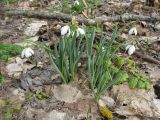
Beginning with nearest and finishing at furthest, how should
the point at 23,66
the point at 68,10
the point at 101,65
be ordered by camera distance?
1. the point at 101,65
2. the point at 23,66
3. the point at 68,10

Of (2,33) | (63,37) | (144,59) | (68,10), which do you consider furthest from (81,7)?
(63,37)

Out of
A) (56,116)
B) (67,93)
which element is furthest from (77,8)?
(56,116)

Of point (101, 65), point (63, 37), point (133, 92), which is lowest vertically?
point (133, 92)

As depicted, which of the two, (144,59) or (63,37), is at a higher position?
(63,37)

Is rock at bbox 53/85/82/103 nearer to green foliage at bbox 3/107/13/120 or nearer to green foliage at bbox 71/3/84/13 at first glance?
green foliage at bbox 3/107/13/120

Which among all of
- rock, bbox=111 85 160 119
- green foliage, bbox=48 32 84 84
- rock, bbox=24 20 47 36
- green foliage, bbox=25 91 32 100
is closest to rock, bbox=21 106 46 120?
green foliage, bbox=25 91 32 100

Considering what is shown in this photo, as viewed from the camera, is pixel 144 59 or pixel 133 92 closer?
pixel 133 92

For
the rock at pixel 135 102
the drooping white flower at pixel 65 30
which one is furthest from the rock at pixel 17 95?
the rock at pixel 135 102

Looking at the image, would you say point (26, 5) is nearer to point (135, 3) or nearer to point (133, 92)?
point (135, 3)
